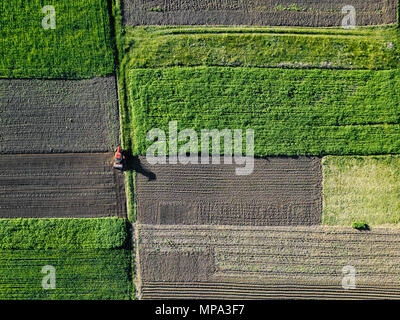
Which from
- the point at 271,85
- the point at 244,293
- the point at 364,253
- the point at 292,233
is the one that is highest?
the point at 271,85

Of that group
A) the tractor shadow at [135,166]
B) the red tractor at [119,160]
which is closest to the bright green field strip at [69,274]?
the tractor shadow at [135,166]

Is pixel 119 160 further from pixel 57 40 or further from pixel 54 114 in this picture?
pixel 57 40

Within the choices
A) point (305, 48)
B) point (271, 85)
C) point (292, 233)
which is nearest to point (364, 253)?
point (292, 233)

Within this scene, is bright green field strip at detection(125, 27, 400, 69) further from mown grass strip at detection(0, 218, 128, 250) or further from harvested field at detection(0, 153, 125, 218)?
mown grass strip at detection(0, 218, 128, 250)

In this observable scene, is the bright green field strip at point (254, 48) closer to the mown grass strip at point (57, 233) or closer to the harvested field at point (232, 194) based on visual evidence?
the harvested field at point (232, 194)

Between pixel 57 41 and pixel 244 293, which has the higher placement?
pixel 57 41

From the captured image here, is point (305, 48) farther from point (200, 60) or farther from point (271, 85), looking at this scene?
point (200, 60)
